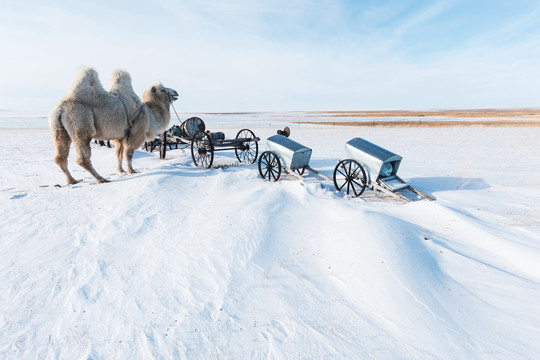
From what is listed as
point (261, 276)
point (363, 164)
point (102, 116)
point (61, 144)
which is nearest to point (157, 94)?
point (102, 116)

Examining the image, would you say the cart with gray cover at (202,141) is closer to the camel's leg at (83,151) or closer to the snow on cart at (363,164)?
the snow on cart at (363,164)

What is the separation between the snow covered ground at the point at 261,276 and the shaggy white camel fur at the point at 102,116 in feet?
4.46

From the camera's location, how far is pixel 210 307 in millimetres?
→ 3451

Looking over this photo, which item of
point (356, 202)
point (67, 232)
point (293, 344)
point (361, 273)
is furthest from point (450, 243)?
point (67, 232)

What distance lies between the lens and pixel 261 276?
4.07 meters

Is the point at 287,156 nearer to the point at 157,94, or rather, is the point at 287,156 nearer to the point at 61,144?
the point at 157,94

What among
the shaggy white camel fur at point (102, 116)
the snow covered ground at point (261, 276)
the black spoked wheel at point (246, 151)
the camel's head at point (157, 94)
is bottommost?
the snow covered ground at point (261, 276)

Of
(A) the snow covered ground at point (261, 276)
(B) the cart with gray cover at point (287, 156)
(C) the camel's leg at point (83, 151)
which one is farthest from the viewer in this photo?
(B) the cart with gray cover at point (287, 156)

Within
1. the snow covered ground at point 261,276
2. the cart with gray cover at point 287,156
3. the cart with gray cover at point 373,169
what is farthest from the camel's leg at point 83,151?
the cart with gray cover at point 373,169

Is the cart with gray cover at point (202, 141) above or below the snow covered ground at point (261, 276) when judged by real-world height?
above

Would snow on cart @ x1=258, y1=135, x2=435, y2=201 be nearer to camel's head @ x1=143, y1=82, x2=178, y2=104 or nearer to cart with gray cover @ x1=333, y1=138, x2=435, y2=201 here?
cart with gray cover @ x1=333, y1=138, x2=435, y2=201

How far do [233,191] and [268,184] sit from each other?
1198mm

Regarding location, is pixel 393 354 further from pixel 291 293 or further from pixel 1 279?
pixel 1 279

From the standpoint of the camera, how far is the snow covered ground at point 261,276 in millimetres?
2934
